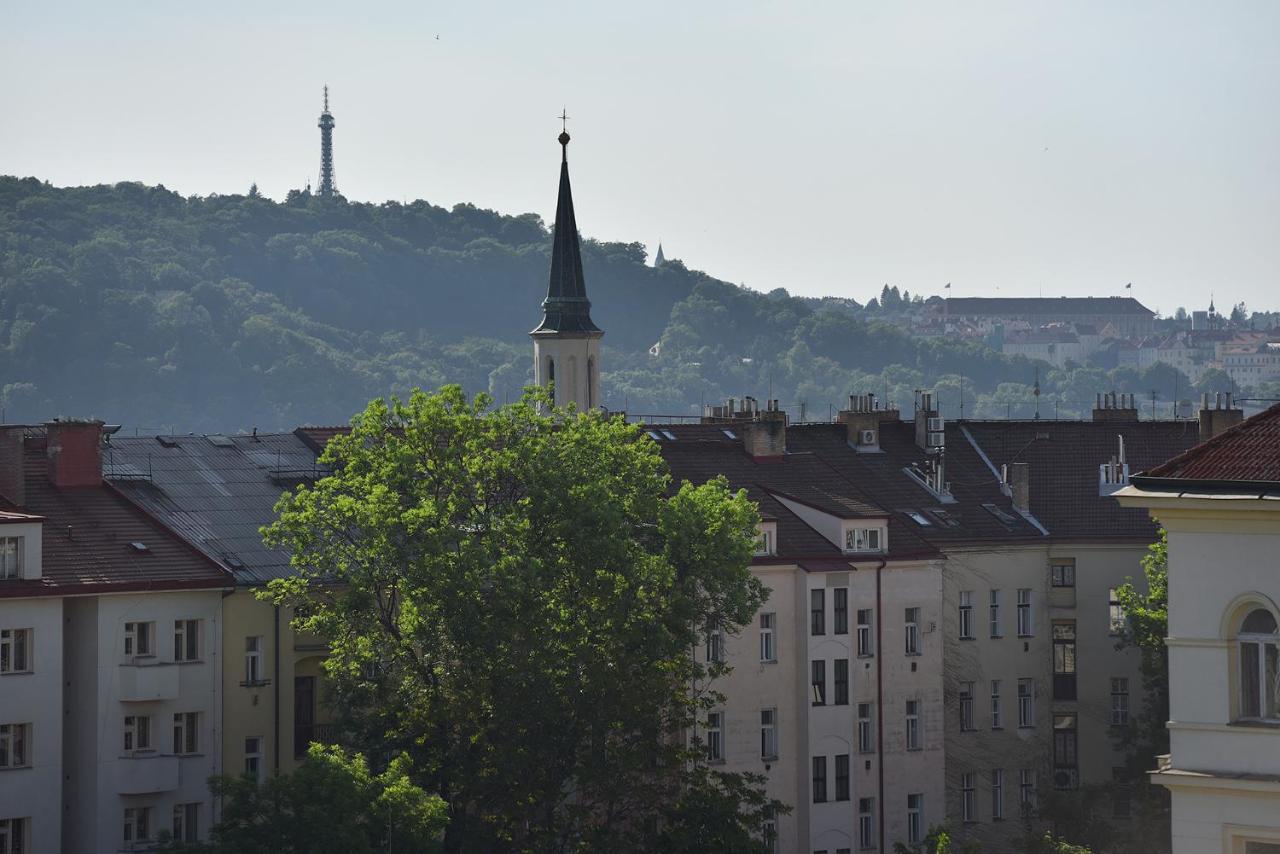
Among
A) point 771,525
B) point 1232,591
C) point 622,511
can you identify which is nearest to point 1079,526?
point 771,525

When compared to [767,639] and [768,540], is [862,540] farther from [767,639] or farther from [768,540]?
[767,639]

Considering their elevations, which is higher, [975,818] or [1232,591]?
[1232,591]

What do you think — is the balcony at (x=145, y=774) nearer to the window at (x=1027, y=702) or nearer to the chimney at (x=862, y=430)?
the window at (x=1027, y=702)

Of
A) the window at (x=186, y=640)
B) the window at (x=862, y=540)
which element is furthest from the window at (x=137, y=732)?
the window at (x=862, y=540)

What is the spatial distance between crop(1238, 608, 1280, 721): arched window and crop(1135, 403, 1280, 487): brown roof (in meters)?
1.30

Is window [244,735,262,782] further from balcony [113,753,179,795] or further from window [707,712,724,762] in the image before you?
window [707,712,724,762]

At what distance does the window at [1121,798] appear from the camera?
249 feet

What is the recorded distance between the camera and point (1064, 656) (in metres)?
82.8

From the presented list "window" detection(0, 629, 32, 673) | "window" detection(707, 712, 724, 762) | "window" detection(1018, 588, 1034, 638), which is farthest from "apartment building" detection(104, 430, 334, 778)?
"window" detection(1018, 588, 1034, 638)

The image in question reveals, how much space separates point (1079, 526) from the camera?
83688mm

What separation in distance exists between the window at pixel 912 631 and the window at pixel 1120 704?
7.80 metres

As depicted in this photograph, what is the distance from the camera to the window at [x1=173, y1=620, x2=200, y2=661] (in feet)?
206

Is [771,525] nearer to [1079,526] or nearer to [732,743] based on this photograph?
[732,743]

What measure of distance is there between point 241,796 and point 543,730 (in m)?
6.52
